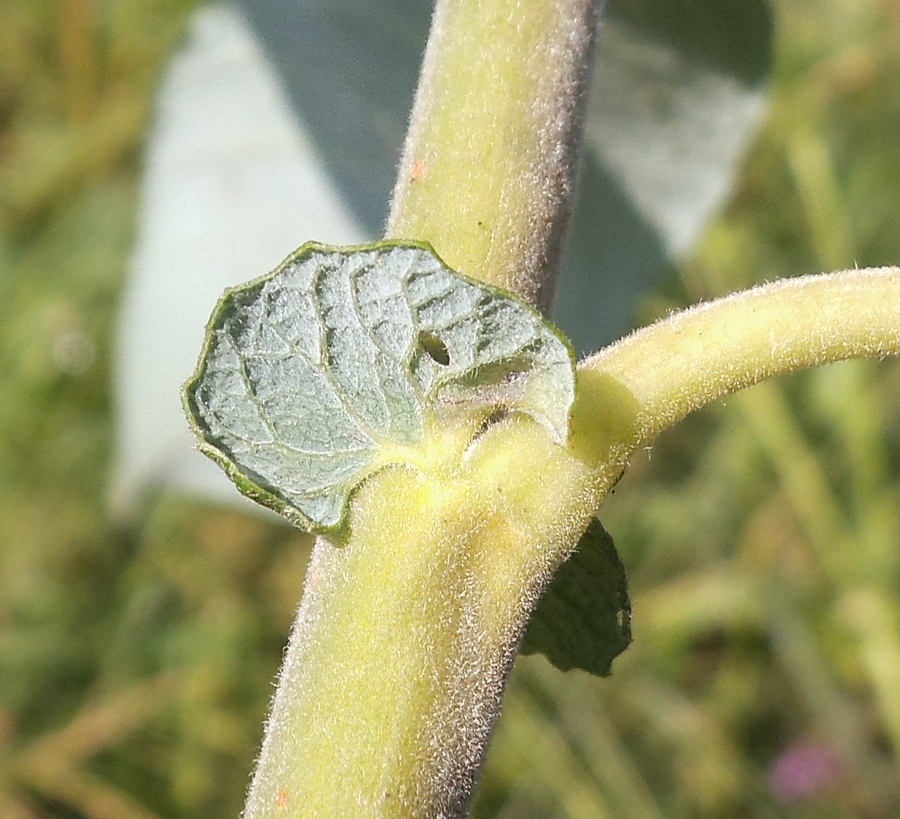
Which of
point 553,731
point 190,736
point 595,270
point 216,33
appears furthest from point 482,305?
point 190,736

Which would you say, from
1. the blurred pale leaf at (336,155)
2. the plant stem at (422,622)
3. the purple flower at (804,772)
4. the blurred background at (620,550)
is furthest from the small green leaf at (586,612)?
the purple flower at (804,772)

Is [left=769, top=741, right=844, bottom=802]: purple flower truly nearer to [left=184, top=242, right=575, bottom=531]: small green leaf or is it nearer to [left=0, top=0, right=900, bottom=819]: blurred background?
[left=0, top=0, right=900, bottom=819]: blurred background

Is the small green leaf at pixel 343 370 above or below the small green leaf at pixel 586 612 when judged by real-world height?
above

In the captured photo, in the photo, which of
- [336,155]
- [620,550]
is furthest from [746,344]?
[620,550]

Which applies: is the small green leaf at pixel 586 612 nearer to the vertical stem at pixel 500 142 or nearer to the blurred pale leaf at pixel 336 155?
the vertical stem at pixel 500 142

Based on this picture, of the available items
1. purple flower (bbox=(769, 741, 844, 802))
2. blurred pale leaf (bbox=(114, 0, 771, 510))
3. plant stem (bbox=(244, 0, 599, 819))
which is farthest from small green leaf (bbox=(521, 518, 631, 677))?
purple flower (bbox=(769, 741, 844, 802))

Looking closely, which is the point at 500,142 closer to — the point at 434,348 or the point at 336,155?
the point at 434,348
